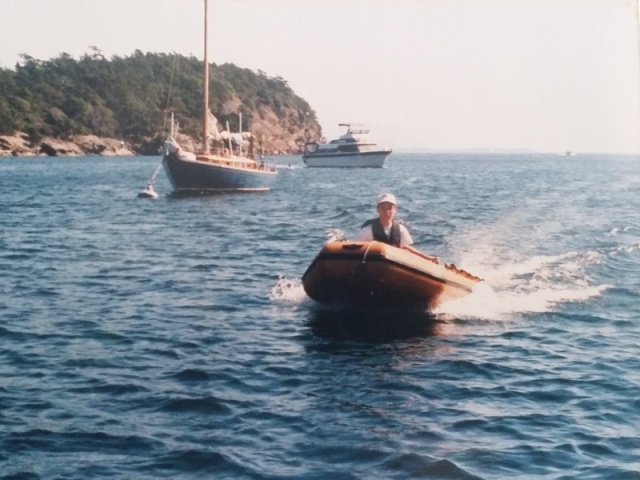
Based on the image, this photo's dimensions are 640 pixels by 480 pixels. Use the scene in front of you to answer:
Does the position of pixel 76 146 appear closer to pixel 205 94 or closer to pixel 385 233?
pixel 205 94

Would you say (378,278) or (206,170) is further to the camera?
(206,170)

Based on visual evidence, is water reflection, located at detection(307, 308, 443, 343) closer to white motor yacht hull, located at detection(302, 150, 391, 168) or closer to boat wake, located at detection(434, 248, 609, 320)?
boat wake, located at detection(434, 248, 609, 320)

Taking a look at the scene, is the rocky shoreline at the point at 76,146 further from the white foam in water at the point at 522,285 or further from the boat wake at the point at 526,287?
the boat wake at the point at 526,287

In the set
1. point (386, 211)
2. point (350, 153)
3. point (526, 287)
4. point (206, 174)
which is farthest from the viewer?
point (350, 153)

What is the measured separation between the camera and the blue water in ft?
24.1

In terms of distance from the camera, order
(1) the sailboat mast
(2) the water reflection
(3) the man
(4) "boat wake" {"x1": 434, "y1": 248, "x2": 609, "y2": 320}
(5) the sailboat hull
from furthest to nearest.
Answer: (1) the sailboat mast
(5) the sailboat hull
(4) "boat wake" {"x1": 434, "y1": 248, "x2": 609, "y2": 320}
(3) the man
(2) the water reflection

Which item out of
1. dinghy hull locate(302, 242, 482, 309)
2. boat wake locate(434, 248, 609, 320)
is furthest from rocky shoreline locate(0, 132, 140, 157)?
dinghy hull locate(302, 242, 482, 309)

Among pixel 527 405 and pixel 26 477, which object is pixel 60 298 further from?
pixel 527 405

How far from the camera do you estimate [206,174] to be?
39.7m

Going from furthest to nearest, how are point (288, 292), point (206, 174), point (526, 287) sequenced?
1. point (206, 174)
2. point (526, 287)
3. point (288, 292)

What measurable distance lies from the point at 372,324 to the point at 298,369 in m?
2.68

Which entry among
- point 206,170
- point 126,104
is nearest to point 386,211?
point 206,170

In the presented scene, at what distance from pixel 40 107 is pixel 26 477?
102 meters

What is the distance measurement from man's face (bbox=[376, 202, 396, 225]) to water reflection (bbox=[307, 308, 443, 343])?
4.92 feet
